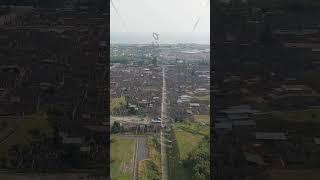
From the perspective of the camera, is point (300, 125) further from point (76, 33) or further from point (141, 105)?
point (76, 33)

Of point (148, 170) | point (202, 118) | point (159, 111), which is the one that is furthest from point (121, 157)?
point (202, 118)

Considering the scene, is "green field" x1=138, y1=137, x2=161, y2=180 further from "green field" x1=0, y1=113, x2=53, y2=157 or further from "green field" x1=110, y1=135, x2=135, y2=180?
"green field" x1=0, y1=113, x2=53, y2=157

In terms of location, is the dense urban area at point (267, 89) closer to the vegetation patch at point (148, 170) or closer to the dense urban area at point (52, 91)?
the vegetation patch at point (148, 170)

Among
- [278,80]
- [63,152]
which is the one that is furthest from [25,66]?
[278,80]

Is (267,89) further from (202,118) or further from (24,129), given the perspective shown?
(24,129)

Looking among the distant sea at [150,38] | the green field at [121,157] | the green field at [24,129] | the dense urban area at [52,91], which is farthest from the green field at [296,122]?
the green field at [24,129]
